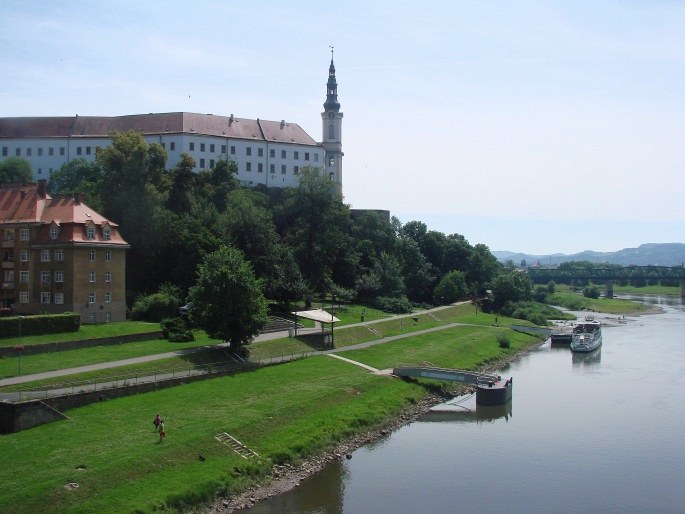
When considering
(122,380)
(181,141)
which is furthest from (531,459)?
(181,141)

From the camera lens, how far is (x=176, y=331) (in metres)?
51.2

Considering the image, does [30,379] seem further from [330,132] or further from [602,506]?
[330,132]

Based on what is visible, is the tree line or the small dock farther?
the tree line

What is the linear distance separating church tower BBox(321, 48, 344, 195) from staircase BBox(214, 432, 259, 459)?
79.0 meters

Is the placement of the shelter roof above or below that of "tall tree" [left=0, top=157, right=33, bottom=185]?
below

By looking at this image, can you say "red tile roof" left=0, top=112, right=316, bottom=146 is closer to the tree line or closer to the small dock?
the tree line

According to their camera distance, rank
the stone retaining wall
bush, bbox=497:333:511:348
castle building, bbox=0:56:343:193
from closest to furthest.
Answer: the stone retaining wall < bush, bbox=497:333:511:348 < castle building, bbox=0:56:343:193

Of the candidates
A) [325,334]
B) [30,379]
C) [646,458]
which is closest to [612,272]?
[325,334]

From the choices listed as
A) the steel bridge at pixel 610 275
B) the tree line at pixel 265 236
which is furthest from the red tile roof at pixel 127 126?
the steel bridge at pixel 610 275

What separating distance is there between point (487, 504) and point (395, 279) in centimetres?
5778

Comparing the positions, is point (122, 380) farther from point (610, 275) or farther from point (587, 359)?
point (610, 275)

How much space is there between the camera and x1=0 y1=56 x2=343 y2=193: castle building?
97.5 m

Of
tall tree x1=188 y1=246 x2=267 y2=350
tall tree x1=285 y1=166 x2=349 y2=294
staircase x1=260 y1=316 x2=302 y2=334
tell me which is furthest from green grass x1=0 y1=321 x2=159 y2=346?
tall tree x1=285 y1=166 x2=349 y2=294

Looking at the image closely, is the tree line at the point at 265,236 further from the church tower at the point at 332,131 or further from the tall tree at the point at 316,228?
the church tower at the point at 332,131
